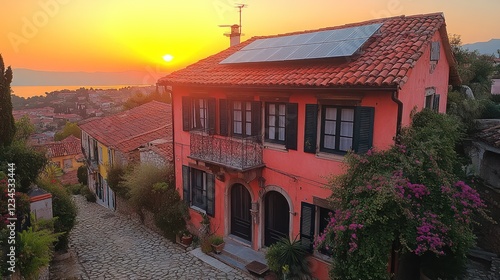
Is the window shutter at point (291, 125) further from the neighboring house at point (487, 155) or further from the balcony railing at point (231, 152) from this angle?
the neighboring house at point (487, 155)

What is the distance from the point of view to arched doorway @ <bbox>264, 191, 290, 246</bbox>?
38.6 feet

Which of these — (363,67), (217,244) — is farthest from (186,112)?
(363,67)

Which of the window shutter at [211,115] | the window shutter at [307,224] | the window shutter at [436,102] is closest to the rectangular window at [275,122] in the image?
the window shutter at [307,224]

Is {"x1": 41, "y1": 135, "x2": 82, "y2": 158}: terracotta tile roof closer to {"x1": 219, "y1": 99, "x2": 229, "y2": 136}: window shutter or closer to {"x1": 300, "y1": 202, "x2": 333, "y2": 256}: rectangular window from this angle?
{"x1": 219, "y1": 99, "x2": 229, "y2": 136}: window shutter

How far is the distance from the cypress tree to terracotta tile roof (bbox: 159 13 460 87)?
618cm

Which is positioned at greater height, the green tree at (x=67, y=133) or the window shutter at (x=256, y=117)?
the window shutter at (x=256, y=117)

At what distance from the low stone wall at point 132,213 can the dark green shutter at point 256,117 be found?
7671 mm

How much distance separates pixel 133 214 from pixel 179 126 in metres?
7.11

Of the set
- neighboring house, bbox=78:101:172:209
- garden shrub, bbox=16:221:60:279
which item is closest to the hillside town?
garden shrub, bbox=16:221:60:279

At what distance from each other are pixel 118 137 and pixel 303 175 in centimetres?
1554

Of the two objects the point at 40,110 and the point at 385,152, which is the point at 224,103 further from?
the point at 40,110

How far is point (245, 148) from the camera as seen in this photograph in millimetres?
11719

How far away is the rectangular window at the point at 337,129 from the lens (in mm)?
9578

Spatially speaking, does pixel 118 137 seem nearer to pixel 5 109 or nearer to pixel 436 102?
pixel 5 109
